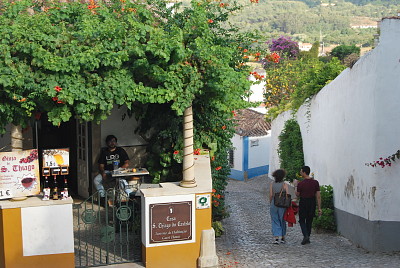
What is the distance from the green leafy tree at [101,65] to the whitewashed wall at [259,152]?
27.4m

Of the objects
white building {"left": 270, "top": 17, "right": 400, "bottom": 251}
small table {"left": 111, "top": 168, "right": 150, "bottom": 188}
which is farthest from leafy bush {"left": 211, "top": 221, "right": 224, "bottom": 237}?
white building {"left": 270, "top": 17, "right": 400, "bottom": 251}

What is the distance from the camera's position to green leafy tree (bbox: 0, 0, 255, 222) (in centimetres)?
800

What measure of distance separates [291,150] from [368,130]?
9.31 m

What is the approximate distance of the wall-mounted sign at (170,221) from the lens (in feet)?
28.5

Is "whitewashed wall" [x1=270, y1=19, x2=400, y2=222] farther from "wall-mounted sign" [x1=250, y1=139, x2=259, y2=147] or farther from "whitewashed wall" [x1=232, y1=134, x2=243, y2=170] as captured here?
"wall-mounted sign" [x1=250, y1=139, x2=259, y2=147]

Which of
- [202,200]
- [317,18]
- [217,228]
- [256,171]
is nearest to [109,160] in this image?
[217,228]

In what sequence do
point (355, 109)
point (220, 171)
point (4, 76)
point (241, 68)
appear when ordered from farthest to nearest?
1. point (220, 171)
2. point (355, 109)
3. point (241, 68)
4. point (4, 76)

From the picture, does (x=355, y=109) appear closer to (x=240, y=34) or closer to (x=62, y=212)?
(x=240, y=34)

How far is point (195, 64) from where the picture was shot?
8.54m

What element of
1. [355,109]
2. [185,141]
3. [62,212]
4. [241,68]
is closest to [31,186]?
[62,212]

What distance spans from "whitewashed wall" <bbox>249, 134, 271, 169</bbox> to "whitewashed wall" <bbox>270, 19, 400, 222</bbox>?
22.8 metres

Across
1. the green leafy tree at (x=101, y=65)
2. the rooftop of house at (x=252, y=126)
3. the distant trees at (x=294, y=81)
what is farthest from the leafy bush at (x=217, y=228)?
the rooftop of house at (x=252, y=126)

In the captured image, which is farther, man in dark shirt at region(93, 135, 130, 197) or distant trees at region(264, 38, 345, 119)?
distant trees at region(264, 38, 345, 119)

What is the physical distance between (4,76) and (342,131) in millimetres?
7335
